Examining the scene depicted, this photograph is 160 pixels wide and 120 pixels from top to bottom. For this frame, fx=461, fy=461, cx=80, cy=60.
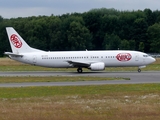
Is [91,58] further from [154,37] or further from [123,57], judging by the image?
[154,37]

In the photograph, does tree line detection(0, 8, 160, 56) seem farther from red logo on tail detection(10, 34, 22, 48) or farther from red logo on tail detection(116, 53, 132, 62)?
red logo on tail detection(10, 34, 22, 48)

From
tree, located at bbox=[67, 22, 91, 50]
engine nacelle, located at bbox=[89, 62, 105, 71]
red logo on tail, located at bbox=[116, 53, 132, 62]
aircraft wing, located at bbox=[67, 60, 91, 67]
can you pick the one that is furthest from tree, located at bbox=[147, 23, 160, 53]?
engine nacelle, located at bbox=[89, 62, 105, 71]

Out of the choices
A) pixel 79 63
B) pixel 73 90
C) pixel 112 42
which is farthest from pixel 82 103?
pixel 112 42

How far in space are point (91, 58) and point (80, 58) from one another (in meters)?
1.25

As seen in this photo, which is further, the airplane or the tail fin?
the tail fin

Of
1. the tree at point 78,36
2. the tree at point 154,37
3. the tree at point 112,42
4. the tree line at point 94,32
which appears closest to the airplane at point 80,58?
the tree line at point 94,32

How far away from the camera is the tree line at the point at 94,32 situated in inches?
4277

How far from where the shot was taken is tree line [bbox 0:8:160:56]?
109 meters

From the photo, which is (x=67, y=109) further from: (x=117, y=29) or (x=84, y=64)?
(x=117, y=29)

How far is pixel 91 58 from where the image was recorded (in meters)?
50.8

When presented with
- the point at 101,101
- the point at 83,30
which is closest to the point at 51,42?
the point at 83,30

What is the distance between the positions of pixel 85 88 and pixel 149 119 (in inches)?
511

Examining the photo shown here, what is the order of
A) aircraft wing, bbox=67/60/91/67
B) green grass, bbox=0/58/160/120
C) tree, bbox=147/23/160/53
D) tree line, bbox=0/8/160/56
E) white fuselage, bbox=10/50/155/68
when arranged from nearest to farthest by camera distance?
1. green grass, bbox=0/58/160/120
2. aircraft wing, bbox=67/60/91/67
3. white fuselage, bbox=10/50/155/68
4. tree line, bbox=0/8/160/56
5. tree, bbox=147/23/160/53

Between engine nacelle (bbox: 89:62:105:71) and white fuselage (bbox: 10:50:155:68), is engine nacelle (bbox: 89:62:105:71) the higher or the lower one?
the lower one
